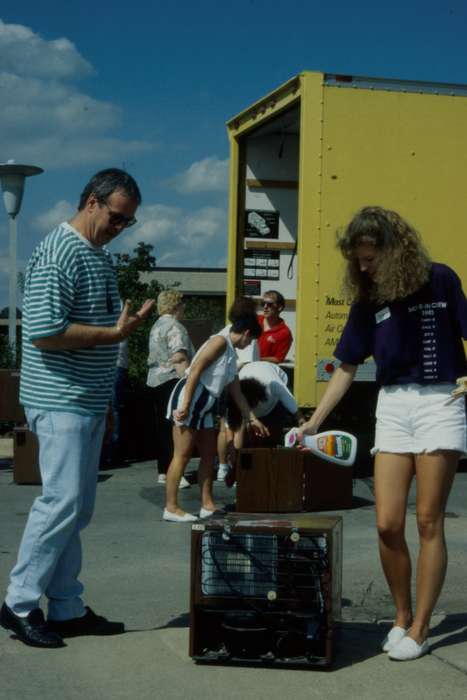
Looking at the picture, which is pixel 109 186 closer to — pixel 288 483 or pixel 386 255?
pixel 386 255

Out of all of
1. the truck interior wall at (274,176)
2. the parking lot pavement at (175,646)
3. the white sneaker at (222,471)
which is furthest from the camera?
the truck interior wall at (274,176)

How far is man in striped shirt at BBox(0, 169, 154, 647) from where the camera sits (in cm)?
486

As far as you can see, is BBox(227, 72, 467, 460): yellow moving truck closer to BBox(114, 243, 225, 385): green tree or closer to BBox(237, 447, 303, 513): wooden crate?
BBox(237, 447, 303, 513): wooden crate

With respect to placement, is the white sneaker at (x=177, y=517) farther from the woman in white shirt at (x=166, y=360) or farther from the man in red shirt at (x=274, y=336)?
the man in red shirt at (x=274, y=336)

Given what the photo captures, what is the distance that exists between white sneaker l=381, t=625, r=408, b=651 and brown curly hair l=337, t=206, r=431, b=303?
1394 mm

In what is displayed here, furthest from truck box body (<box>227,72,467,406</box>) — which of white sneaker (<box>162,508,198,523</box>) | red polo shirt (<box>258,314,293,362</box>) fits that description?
white sneaker (<box>162,508,198,523</box>)

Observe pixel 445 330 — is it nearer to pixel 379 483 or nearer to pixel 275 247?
pixel 379 483

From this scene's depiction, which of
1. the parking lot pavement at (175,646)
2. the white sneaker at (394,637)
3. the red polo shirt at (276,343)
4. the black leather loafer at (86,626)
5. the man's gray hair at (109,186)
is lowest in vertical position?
the parking lot pavement at (175,646)

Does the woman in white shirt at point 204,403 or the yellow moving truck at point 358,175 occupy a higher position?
the yellow moving truck at point 358,175

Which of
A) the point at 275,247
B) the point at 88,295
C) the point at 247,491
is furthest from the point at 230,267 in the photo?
the point at 88,295

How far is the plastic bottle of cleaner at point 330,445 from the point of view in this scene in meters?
4.92

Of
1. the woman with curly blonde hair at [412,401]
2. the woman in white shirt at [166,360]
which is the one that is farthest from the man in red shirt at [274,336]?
the woman with curly blonde hair at [412,401]

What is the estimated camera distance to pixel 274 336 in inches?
456

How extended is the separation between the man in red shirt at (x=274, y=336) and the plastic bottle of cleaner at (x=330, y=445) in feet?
21.4
